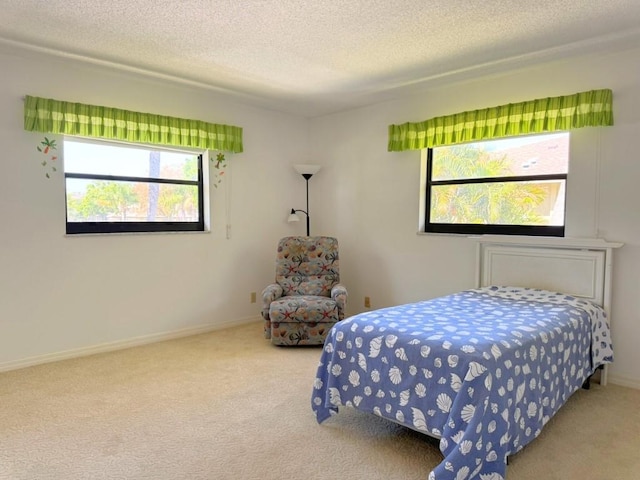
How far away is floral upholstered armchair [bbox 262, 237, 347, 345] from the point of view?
12.9ft

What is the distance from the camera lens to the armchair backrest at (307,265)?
A: 4.45m

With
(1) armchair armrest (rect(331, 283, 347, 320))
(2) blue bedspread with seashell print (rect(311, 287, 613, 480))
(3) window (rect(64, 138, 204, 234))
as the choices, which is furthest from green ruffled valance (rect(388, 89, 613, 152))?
(3) window (rect(64, 138, 204, 234))

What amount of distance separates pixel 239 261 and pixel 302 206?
3.46ft

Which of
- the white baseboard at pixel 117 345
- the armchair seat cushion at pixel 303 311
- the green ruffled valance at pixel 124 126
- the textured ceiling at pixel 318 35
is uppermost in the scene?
the textured ceiling at pixel 318 35

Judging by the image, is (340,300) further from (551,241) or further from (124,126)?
(124,126)

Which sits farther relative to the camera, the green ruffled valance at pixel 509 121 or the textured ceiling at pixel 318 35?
the green ruffled valance at pixel 509 121

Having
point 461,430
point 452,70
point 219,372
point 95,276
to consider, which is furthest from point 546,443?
point 95,276

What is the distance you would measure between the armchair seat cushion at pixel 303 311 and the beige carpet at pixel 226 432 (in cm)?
57

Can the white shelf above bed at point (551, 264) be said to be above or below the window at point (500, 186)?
below

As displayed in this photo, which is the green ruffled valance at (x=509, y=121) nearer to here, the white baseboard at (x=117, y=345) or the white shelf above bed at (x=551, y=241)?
the white shelf above bed at (x=551, y=241)

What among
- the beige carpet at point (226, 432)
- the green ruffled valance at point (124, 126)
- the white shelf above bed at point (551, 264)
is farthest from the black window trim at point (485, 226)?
the green ruffled valance at point (124, 126)

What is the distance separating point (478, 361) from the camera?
1934 mm

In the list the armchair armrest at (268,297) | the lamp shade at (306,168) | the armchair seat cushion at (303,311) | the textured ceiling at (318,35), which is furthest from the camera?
the lamp shade at (306,168)

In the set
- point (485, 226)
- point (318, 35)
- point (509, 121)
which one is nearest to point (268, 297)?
point (485, 226)
